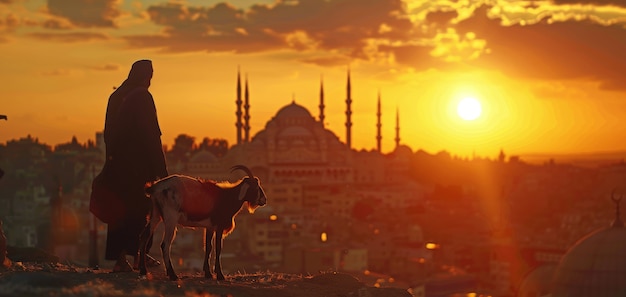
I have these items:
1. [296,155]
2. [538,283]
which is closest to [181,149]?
[296,155]

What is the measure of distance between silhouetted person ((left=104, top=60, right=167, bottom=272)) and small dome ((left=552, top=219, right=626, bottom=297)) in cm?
1673

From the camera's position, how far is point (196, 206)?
11062 millimetres

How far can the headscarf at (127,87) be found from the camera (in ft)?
39.4

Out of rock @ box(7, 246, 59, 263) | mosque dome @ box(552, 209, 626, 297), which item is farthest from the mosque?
rock @ box(7, 246, 59, 263)

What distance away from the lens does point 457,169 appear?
165125mm

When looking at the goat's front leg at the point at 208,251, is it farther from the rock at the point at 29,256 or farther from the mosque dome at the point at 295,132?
the mosque dome at the point at 295,132

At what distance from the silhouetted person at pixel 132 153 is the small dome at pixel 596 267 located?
16.7 metres

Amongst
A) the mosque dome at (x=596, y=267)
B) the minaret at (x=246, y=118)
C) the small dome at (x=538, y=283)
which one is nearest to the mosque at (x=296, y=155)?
the minaret at (x=246, y=118)

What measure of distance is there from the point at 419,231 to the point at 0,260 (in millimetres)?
84058

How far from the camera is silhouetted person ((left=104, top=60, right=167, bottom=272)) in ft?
38.4

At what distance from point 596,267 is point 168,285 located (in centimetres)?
1873

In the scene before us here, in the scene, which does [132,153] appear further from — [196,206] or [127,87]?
[196,206]

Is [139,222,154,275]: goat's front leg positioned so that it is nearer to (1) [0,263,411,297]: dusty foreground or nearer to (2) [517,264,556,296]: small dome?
(1) [0,263,411,297]: dusty foreground

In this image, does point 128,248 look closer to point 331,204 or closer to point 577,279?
point 577,279
